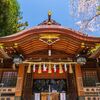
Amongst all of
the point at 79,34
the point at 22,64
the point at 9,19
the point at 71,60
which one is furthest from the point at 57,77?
the point at 9,19

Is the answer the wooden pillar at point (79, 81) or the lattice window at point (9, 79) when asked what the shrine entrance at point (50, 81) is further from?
the lattice window at point (9, 79)

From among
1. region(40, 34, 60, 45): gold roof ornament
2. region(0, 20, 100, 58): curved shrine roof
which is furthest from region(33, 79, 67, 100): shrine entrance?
region(40, 34, 60, 45): gold roof ornament

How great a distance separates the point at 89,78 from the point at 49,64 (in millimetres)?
1694

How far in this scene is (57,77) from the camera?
902 centimetres

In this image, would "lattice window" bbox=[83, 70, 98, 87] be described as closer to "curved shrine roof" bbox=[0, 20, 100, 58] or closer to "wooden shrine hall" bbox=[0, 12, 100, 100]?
"wooden shrine hall" bbox=[0, 12, 100, 100]

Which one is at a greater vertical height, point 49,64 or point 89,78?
point 49,64

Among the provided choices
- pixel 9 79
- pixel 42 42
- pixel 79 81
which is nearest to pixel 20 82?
pixel 9 79

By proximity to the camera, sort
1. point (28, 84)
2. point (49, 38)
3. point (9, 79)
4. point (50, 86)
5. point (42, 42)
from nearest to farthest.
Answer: point (49, 38), point (42, 42), point (28, 84), point (9, 79), point (50, 86)

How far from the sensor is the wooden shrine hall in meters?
7.69

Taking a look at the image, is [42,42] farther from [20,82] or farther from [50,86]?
[50,86]

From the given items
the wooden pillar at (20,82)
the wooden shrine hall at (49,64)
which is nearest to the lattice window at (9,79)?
the wooden shrine hall at (49,64)

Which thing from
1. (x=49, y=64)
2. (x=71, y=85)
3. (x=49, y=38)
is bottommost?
(x=71, y=85)

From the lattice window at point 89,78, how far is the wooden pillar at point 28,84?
212 cm

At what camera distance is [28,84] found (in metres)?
8.49
